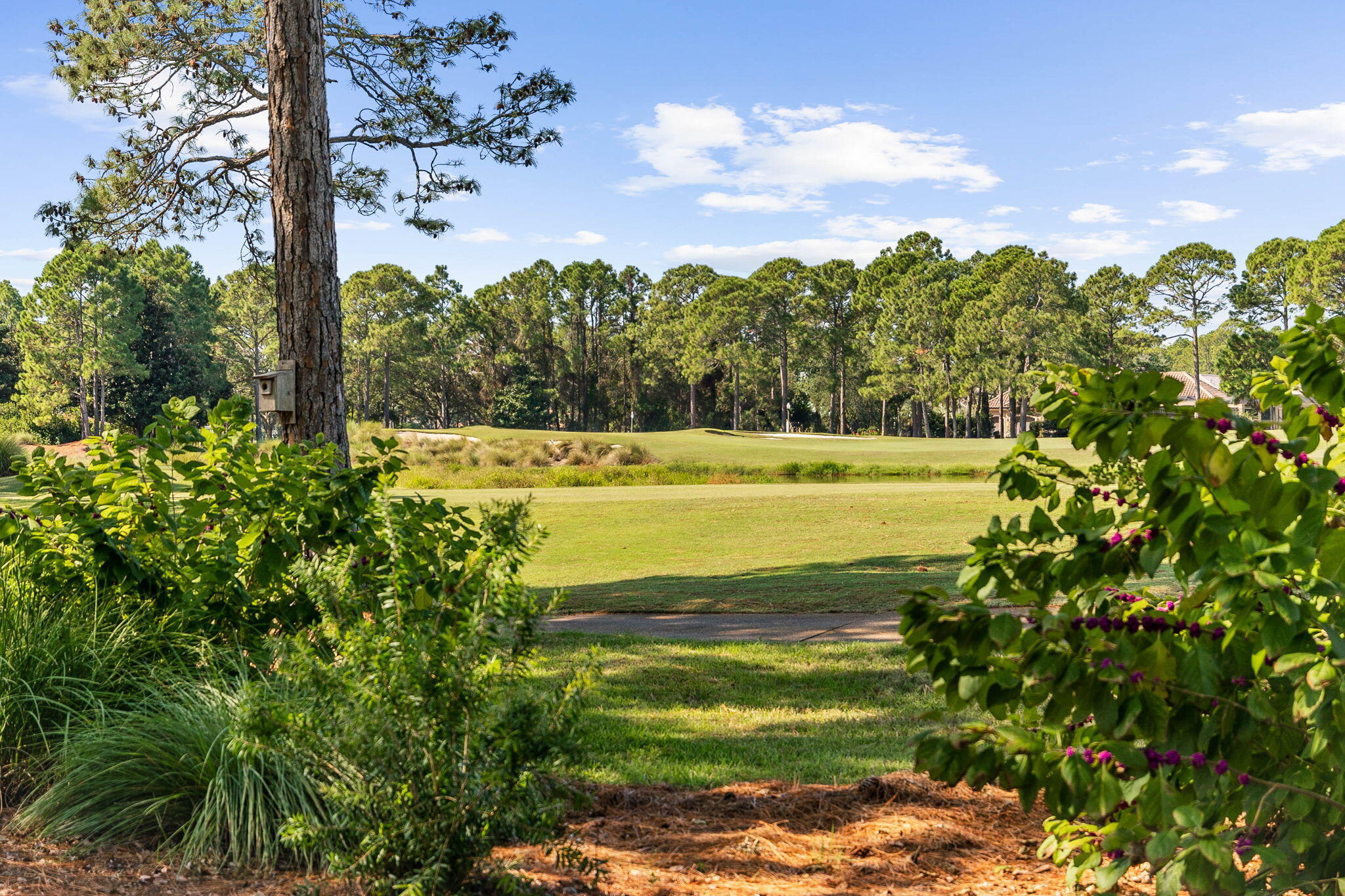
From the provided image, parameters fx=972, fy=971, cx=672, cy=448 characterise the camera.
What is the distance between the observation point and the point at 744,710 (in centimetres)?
533

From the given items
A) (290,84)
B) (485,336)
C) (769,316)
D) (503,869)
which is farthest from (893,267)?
(503,869)

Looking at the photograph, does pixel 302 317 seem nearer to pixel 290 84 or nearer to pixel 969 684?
pixel 290 84

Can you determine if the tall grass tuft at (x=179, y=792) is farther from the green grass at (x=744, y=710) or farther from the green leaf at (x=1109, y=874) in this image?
the green leaf at (x=1109, y=874)

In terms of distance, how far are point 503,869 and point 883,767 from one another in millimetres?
2126

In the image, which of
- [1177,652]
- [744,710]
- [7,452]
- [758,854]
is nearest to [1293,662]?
[1177,652]

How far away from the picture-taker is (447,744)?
7.89 feet

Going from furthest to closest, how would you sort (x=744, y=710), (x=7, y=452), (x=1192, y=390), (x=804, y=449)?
1. (x=1192, y=390)
2. (x=804, y=449)
3. (x=7, y=452)
4. (x=744, y=710)

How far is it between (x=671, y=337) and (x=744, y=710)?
64.1 meters

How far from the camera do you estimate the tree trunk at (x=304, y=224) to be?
6777mm

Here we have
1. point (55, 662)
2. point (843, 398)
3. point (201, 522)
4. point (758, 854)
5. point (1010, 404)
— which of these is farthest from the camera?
point (1010, 404)

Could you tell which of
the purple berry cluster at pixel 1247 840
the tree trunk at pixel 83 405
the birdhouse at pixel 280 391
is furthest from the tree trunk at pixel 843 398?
the purple berry cluster at pixel 1247 840

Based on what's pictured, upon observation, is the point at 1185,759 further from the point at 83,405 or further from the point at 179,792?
the point at 83,405

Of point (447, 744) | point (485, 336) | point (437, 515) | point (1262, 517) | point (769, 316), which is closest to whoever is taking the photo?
point (1262, 517)

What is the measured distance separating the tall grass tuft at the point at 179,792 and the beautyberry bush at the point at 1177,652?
6.66ft
